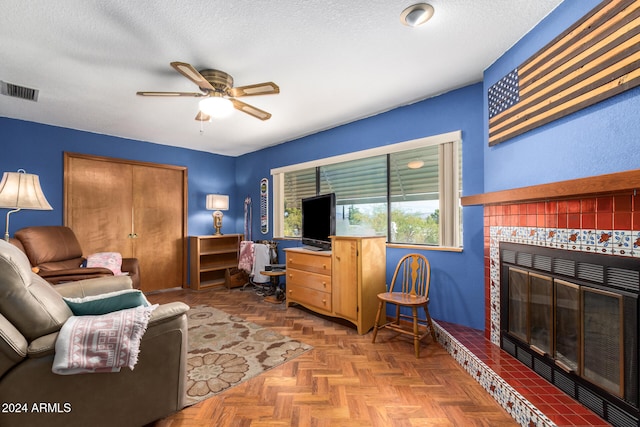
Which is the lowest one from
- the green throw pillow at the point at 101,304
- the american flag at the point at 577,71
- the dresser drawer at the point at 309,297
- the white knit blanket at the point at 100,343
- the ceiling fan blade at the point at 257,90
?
the dresser drawer at the point at 309,297

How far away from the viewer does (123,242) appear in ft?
14.0

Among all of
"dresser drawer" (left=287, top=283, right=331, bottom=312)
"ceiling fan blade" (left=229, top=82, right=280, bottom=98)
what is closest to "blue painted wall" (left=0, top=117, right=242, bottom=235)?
"dresser drawer" (left=287, top=283, right=331, bottom=312)

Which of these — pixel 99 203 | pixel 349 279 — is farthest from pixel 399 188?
pixel 99 203

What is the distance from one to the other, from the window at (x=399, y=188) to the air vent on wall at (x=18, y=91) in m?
2.92

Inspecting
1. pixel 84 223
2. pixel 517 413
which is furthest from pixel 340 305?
pixel 84 223

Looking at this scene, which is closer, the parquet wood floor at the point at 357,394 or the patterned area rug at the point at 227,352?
the parquet wood floor at the point at 357,394

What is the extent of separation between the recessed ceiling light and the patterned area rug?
253 centimetres

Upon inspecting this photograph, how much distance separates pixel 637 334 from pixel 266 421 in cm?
184

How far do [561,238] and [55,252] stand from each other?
14.9 ft

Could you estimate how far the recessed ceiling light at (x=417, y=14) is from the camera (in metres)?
1.67

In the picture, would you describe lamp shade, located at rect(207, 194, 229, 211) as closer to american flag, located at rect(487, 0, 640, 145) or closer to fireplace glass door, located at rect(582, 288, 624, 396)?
american flag, located at rect(487, 0, 640, 145)

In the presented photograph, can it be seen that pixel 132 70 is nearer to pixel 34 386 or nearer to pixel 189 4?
pixel 189 4

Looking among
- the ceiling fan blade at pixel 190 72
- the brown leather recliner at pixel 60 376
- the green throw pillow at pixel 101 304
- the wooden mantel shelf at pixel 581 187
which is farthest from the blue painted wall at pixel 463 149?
the green throw pillow at pixel 101 304

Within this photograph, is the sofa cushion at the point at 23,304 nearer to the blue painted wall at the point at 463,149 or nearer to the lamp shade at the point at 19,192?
the lamp shade at the point at 19,192
